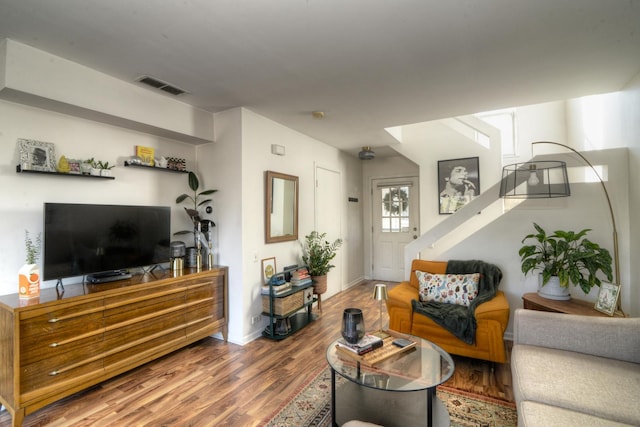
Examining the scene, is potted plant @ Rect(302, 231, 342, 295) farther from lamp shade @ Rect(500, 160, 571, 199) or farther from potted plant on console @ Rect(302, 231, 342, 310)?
lamp shade @ Rect(500, 160, 571, 199)

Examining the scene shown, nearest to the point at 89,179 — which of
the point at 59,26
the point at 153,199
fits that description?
the point at 153,199

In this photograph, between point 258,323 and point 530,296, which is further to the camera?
point 258,323

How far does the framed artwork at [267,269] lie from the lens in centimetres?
345

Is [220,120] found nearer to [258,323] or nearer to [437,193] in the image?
[258,323]

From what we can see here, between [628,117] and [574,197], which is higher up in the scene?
[628,117]

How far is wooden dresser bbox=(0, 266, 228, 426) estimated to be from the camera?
1872mm

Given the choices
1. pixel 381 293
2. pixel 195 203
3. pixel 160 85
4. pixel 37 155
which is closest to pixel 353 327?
pixel 381 293

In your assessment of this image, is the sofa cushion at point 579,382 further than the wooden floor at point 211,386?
No

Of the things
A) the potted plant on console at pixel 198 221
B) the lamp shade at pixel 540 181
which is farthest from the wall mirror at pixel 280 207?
the lamp shade at pixel 540 181

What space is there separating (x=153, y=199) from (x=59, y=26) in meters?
1.61

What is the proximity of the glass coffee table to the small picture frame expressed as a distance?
1359 millimetres

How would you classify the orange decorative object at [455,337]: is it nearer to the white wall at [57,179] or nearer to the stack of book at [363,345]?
the stack of book at [363,345]

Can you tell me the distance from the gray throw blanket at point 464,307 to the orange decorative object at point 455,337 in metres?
0.05

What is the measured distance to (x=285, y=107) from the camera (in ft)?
10.4
